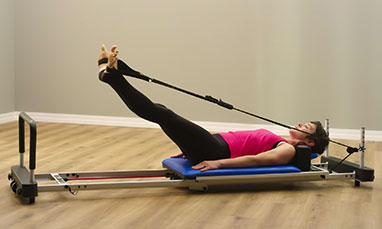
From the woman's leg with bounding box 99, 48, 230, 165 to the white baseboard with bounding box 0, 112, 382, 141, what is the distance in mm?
2205

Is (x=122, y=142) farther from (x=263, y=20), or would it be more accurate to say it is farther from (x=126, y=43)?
(x=263, y=20)

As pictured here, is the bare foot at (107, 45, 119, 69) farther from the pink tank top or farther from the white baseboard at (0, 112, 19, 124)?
the white baseboard at (0, 112, 19, 124)

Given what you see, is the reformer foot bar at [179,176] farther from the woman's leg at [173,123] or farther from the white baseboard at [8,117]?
the white baseboard at [8,117]

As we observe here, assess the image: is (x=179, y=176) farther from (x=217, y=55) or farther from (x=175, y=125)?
(x=217, y=55)

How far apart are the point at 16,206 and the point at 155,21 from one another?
306 centimetres

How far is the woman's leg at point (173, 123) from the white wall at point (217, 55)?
221 cm

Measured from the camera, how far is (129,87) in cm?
291

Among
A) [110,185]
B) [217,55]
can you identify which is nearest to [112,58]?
[110,185]

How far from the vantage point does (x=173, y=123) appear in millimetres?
3045

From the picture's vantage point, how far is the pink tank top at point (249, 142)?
3.22 metres

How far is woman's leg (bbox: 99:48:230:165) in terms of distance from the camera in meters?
2.90

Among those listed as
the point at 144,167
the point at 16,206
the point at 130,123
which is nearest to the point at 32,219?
the point at 16,206

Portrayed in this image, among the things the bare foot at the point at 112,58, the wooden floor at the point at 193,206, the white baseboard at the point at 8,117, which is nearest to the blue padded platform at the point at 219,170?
the wooden floor at the point at 193,206

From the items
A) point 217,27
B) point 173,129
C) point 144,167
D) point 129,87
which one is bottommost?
point 144,167
